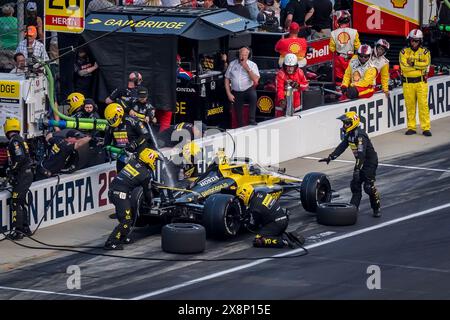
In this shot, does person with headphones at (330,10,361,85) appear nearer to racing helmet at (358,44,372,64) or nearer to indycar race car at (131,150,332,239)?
racing helmet at (358,44,372,64)

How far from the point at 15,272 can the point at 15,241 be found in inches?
62.3

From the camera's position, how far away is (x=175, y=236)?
19859 millimetres

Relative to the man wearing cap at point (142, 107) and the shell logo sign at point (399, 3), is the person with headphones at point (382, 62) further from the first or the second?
the man wearing cap at point (142, 107)

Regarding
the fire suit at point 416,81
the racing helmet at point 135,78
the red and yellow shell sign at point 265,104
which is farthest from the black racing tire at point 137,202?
the fire suit at point 416,81

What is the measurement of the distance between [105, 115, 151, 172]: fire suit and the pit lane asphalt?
1.24m

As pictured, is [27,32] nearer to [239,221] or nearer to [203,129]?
[203,129]

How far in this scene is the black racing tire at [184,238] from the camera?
65.0ft

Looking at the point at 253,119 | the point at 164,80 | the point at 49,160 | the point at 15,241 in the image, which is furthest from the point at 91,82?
the point at 15,241

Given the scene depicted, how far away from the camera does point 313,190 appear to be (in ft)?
71.7

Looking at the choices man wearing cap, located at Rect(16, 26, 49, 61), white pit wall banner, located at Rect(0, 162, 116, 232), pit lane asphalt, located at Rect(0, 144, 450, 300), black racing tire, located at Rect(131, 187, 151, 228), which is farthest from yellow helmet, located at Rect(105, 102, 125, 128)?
man wearing cap, located at Rect(16, 26, 49, 61)

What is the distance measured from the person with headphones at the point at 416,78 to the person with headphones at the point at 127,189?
7913mm

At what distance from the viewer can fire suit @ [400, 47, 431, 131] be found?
88.7 feet

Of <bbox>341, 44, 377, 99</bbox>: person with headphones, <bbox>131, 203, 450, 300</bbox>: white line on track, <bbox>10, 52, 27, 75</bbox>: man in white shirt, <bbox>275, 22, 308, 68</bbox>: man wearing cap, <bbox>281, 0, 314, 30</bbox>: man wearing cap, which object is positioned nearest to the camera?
<bbox>131, 203, 450, 300</bbox>: white line on track

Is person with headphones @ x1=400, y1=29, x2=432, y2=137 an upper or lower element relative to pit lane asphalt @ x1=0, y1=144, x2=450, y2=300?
upper
